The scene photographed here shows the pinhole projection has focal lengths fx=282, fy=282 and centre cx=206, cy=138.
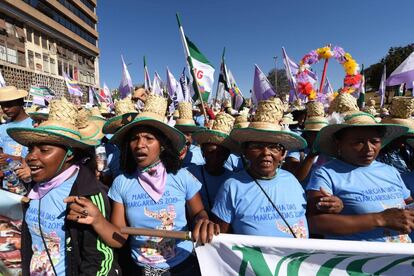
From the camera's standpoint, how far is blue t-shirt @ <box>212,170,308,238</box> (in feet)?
6.61

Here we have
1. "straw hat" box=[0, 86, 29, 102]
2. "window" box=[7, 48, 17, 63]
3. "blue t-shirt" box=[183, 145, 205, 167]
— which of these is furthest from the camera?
"window" box=[7, 48, 17, 63]

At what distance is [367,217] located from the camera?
1904 millimetres

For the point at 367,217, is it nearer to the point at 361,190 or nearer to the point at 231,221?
the point at 361,190

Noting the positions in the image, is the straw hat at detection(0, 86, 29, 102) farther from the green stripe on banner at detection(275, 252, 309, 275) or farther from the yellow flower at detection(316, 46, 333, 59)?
the yellow flower at detection(316, 46, 333, 59)

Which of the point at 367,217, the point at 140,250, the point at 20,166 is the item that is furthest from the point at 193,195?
the point at 20,166

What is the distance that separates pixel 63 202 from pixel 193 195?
0.96m

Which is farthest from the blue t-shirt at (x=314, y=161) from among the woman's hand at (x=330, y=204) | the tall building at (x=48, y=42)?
the tall building at (x=48, y=42)

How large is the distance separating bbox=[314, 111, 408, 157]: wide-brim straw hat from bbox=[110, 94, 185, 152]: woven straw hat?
4.16 feet

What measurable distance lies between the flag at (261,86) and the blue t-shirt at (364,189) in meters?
4.51

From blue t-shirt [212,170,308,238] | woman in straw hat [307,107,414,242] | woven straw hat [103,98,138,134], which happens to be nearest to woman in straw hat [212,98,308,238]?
blue t-shirt [212,170,308,238]

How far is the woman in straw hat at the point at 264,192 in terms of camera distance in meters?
2.02

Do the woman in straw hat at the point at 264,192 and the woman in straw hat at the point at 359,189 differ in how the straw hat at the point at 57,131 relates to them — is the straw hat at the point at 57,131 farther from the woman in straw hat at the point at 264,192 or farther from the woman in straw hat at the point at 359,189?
the woman in straw hat at the point at 359,189

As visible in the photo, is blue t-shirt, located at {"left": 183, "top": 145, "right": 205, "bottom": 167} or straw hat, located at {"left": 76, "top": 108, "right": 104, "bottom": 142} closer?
straw hat, located at {"left": 76, "top": 108, "right": 104, "bottom": 142}

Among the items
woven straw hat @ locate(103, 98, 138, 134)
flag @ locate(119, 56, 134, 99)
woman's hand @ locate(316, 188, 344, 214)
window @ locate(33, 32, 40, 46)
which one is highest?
window @ locate(33, 32, 40, 46)
